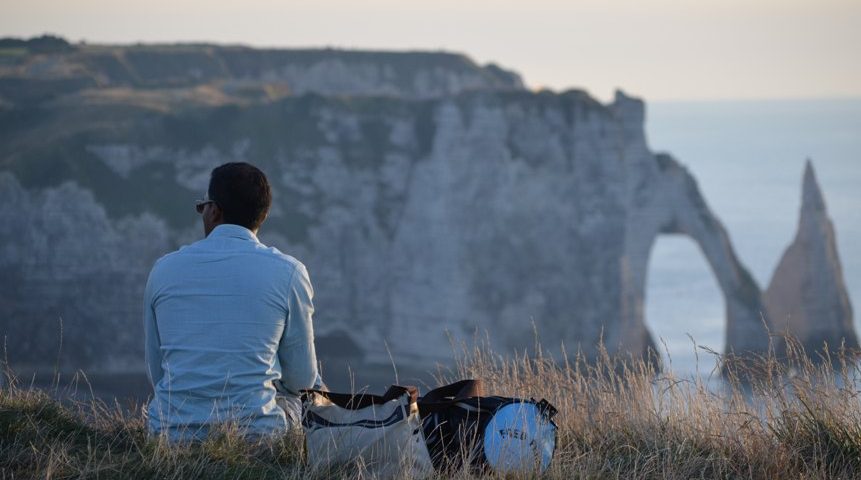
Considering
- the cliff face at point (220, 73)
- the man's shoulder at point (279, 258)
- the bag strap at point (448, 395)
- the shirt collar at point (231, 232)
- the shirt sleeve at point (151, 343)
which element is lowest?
the bag strap at point (448, 395)

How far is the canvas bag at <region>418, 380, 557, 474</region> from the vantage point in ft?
17.5

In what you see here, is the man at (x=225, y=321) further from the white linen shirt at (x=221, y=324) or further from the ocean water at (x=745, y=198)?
the ocean water at (x=745, y=198)

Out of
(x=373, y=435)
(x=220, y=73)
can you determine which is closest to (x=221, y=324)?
(x=373, y=435)

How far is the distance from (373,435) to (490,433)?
1.64ft

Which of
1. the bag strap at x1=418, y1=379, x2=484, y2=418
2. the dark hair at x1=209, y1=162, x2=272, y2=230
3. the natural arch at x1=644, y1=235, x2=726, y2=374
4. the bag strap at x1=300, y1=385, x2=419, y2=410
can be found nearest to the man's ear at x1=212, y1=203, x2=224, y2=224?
the dark hair at x1=209, y1=162, x2=272, y2=230

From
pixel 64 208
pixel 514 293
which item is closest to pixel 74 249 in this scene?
pixel 64 208

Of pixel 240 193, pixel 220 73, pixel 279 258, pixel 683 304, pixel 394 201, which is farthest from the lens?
pixel 683 304

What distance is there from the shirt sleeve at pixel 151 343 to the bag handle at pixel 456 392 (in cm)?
119

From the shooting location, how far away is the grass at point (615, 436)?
5188 millimetres

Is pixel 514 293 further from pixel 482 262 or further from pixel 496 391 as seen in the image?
pixel 496 391

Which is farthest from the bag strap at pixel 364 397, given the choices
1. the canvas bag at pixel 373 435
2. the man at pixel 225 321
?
the man at pixel 225 321

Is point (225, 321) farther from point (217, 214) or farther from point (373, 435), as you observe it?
point (373, 435)

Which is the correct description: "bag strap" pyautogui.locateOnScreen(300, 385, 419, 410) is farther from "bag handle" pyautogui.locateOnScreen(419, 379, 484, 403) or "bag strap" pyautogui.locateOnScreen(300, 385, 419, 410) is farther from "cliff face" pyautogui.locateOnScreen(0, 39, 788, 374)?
"cliff face" pyautogui.locateOnScreen(0, 39, 788, 374)

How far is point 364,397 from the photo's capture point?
5465mm
